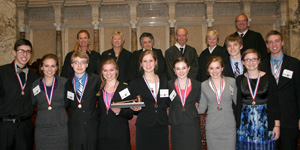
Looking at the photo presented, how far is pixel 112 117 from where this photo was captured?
9.60 feet

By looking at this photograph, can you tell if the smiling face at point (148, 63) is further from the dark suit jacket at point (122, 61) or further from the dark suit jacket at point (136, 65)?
the dark suit jacket at point (122, 61)

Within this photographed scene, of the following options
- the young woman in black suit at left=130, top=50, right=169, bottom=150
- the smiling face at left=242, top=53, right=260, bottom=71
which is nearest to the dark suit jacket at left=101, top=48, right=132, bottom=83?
the young woman in black suit at left=130, top=50, right=169, bottom=150

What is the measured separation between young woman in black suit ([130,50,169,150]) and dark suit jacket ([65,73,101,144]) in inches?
21.2

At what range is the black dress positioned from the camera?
293cm

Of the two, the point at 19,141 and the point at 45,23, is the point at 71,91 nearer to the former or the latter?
the point at 19,141

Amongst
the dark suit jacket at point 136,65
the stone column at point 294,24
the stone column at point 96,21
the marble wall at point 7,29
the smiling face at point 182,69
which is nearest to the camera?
the smiling face at point 182,69

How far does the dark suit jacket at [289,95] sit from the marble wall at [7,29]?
443 cm

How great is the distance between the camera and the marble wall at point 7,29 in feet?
13.9

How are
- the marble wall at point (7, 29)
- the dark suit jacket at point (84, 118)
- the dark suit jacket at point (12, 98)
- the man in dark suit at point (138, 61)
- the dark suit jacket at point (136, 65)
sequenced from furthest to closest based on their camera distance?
1. the dark suit jacket at point (136, 65)
2. the man in dark suit at point (138, 61)
3. the marble wall at point (7, 29)
4. the dark suit jacket at point (12, 98)
5. the dark suit jacket at point (84, 118)

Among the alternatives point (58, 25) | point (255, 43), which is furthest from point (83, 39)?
point (58, 25)

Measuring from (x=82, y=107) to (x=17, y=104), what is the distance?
2.89ft

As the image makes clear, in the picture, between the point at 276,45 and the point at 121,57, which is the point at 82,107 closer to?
the point at 121,57

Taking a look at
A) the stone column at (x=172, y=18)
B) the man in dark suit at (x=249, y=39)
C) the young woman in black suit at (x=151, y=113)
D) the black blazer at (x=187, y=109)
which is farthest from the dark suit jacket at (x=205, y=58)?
the stone column at (x=172, y=18)

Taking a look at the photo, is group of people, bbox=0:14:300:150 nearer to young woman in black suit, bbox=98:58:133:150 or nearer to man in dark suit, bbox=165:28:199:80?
young woman in black suit, bbox=98:58:133:150
